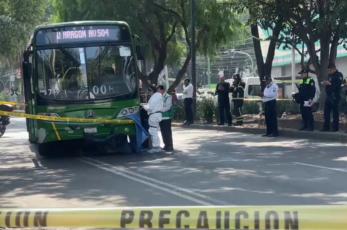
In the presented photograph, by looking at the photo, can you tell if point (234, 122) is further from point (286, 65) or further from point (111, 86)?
point (286, 65)

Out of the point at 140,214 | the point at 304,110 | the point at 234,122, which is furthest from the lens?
the point at 234,122

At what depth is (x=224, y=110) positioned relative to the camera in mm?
24141

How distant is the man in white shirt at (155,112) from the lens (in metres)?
15.6

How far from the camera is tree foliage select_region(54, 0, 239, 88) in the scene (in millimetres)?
28281

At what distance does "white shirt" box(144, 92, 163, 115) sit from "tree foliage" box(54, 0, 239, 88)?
40.8 feet

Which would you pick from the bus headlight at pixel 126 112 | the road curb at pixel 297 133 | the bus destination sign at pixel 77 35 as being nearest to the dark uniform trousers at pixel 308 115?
the road curb at pixel 297 133

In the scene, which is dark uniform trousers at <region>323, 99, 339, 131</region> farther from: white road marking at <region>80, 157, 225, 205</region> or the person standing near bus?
white road marking at <region>80, 157, 225, 205</region>

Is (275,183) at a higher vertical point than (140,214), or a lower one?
lower

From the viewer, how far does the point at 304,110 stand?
63.1 feet

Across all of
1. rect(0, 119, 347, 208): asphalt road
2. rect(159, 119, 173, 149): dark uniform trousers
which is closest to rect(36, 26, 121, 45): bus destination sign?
rect(159, 119, 173, 149): dark uniform trousers

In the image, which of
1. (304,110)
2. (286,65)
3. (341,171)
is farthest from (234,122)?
(286,65)

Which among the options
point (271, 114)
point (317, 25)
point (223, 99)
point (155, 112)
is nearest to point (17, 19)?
point (223, 99)

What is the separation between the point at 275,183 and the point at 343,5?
9.03m

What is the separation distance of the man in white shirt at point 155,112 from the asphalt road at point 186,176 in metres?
0.55
